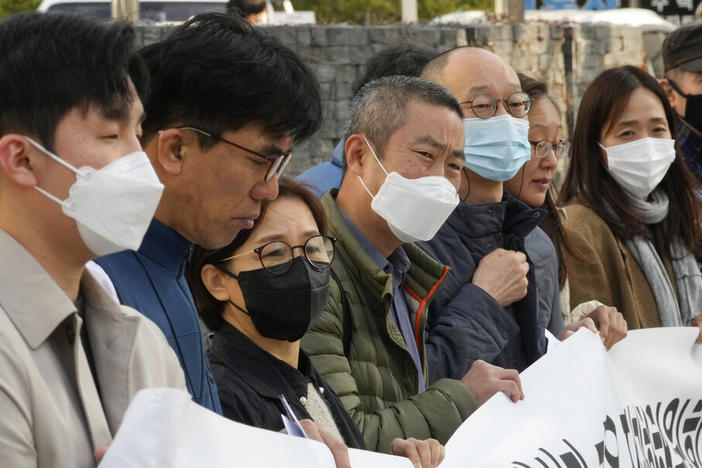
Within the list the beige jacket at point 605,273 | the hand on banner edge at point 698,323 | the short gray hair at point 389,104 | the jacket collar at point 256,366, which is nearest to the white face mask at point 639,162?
the beige jacket at point 605,273

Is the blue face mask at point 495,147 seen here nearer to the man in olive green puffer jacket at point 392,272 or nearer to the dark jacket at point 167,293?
the man in olive green puffer jacket at point 392,272

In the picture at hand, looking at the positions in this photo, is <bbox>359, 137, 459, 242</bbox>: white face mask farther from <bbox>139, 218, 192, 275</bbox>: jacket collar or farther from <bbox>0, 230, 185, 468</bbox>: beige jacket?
<bbox>0, 230, 185, 468</bbox>: beige jacket

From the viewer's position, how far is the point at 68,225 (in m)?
2.12

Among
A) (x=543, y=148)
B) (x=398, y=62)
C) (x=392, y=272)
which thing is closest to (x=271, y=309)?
(x=392, y=272)

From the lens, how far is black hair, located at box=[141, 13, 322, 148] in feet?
9.17

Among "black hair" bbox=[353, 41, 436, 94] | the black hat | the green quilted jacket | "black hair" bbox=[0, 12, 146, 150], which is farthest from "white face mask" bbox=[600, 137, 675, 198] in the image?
"black hair" bbox=[0, 12, 146, 150]

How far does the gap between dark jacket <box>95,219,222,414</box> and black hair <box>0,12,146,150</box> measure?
0.54m

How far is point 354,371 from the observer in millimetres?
3309

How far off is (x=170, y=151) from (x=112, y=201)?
2.10 feet

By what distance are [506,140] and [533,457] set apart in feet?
4.55

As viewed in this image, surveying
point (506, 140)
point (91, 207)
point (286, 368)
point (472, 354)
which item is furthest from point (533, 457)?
point (91, 207)

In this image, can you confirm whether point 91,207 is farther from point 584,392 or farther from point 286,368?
point 584,392

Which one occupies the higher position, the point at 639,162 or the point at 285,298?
the point at 285,298

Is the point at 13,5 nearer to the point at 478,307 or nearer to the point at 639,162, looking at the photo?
the point at 639,162
